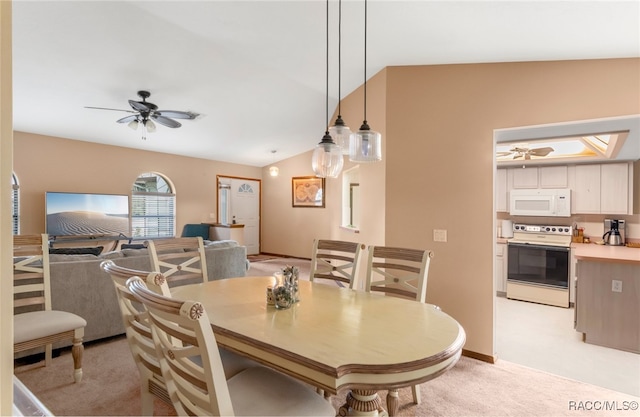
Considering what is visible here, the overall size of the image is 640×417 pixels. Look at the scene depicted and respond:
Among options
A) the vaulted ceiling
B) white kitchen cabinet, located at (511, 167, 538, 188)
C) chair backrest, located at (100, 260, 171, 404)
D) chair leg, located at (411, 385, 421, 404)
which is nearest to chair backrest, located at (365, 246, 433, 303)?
chair leg, located at (411, 385, 421, 404)

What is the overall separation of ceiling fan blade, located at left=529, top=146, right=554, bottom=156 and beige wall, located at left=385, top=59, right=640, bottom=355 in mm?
2001

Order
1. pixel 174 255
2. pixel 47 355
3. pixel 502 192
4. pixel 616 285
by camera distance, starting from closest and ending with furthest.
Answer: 1. pixel 174 255
2. pixel 47 355
3. pixel 616 285
4. pixel 502 192

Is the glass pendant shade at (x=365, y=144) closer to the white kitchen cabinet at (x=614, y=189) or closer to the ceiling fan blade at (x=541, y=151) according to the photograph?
the ceiling fan blade at (x=541, y=151)

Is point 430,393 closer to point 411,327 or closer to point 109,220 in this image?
point 411,327

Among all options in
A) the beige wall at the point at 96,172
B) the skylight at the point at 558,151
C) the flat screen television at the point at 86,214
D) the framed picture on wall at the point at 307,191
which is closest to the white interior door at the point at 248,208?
the beige wall at the point at 96,172

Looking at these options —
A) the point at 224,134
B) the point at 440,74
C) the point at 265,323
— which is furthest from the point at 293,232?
the point at 265,323

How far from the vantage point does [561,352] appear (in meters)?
2.99

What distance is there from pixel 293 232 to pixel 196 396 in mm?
6864

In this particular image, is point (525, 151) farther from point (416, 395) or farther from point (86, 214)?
point (86, 214)

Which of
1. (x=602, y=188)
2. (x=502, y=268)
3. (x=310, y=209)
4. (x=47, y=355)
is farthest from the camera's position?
(x=310, y=209)

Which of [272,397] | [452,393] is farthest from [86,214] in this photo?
[452,393]

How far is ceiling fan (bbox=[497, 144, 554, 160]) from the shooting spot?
4.14m

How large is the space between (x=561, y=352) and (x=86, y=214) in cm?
688

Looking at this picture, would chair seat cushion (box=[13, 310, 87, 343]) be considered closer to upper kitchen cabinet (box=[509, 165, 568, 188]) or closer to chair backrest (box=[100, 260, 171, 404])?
chair backrest (box=[100, 260, 171, 404])
